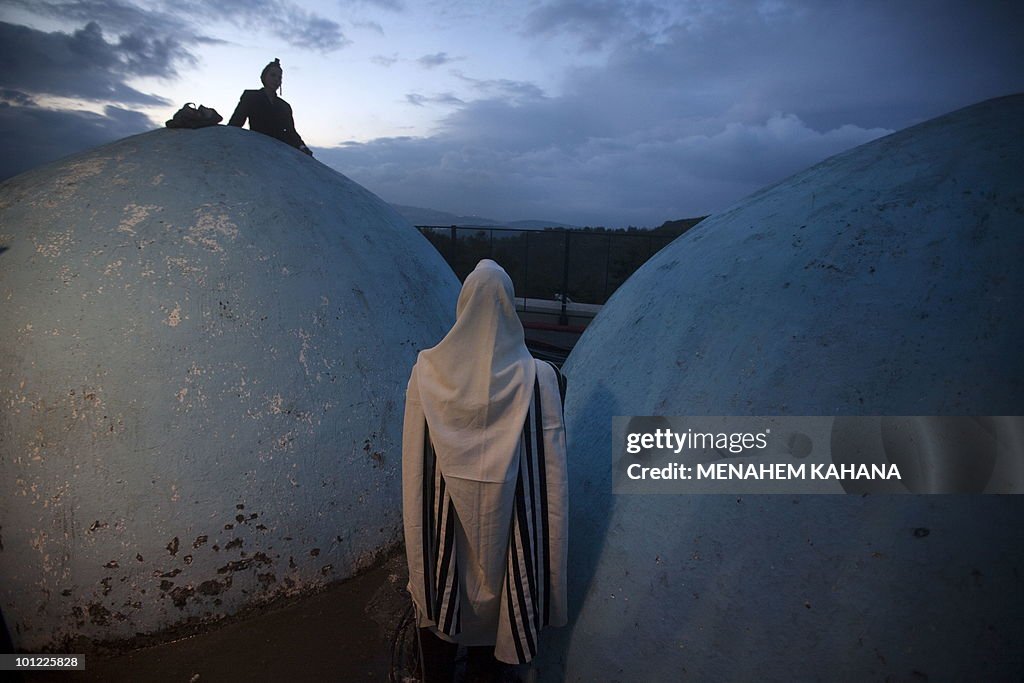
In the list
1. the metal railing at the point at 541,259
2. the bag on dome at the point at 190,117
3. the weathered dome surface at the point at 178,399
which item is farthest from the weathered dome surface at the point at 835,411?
the metal railing at the point at 541,259

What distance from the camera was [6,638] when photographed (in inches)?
103

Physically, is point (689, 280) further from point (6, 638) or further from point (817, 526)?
point (6, 638)

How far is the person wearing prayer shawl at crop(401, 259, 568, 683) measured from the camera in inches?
63.4

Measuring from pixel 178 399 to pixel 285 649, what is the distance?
1.34m

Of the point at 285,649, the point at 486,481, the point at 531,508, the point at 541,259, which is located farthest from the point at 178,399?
the point at 541,259

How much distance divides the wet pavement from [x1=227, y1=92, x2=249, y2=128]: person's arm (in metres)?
3.66

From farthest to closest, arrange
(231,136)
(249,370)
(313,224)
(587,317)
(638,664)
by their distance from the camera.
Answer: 1. (587,317)
2. (231,136)
3. (313,224)
4. (249,370)
5. (638,664)

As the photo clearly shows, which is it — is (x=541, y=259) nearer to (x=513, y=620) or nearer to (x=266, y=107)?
(x=266, y=107)

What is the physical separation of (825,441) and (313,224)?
310 cm

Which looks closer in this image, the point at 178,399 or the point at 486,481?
the point at 486,481

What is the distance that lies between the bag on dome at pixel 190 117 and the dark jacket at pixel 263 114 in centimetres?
30

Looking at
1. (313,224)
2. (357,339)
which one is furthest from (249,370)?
(313,224)

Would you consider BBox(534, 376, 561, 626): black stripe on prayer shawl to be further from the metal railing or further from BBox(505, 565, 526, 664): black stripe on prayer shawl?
the metal railing

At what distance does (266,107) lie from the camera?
14.1 feet
